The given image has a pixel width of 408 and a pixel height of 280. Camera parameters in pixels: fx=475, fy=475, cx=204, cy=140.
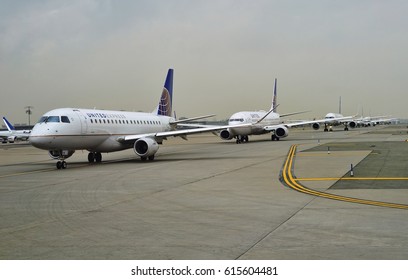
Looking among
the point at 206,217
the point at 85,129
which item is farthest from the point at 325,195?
the point at 85,129

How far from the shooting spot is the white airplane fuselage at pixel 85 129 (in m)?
23.2

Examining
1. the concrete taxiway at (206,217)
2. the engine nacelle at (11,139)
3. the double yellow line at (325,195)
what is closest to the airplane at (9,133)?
the engine nacelle at (11,139)

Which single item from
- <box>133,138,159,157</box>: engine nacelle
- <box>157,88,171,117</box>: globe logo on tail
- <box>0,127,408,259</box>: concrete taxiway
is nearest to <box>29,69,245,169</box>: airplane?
<box>133,138,159,157</box>: engine nacelle

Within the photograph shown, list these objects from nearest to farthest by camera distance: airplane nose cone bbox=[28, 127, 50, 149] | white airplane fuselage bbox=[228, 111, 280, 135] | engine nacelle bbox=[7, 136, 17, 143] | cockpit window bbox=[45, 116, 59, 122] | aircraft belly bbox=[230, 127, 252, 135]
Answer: airplane nose cone bbox=[28, 127, 50, 149] < cockpit window bbox=[45, 116, 59, 122] < aircraft belly bbox=[230, 127, 252, 135] < white airplane fuselage bbox=[228, 111, 280, 135] < engine nacelle bbox=[7, 136, 17, 143]

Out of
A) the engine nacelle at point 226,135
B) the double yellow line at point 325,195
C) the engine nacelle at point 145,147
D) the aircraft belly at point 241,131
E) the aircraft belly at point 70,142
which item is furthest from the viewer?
the engine nacelle at point 226,135

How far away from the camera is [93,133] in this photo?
26.0 metres

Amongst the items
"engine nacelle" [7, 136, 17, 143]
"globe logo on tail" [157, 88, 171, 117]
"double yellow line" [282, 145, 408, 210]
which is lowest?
"double yellow line" [282, 145, 408, 210]

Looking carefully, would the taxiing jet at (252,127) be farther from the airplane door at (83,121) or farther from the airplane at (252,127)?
the airplane door at (83,121)

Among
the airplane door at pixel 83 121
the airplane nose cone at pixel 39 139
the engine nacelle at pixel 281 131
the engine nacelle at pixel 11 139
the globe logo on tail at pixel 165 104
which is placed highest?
the globe logo on tail at pixel 165 104

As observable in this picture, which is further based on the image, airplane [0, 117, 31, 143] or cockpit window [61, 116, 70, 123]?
airplane [0, 117, 31, 143]

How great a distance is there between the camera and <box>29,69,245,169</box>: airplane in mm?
23377

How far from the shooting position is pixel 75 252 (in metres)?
7.24

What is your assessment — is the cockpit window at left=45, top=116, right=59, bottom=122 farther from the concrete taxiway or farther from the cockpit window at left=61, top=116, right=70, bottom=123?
the concrete taxiway
